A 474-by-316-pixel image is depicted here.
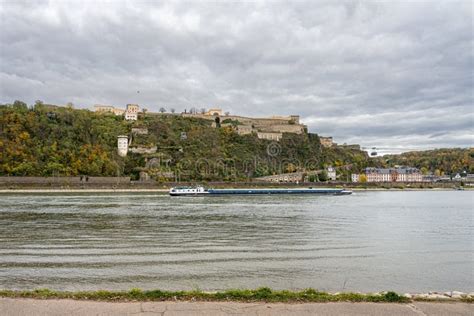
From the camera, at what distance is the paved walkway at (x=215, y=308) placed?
5.59m

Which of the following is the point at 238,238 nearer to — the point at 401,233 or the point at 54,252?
the point at 54,252

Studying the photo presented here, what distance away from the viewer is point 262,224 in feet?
76.0

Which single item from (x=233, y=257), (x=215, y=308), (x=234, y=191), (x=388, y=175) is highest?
(x=388, y=175)

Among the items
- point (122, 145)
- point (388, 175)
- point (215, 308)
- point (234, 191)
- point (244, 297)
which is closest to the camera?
point (215, 308)

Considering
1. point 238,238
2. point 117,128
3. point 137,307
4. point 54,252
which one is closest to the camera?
point 137,307

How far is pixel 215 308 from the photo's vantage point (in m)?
5.83

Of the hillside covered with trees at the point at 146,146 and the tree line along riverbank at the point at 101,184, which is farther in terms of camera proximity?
the hillside covered with trees at the point at 146,146

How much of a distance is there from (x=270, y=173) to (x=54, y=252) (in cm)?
8951

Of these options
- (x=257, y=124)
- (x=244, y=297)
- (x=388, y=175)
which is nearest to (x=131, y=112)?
(x=257, y=124)

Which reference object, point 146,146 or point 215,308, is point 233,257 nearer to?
point 215,308

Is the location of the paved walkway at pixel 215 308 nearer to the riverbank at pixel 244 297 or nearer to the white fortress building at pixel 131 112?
the riverbank at pixel 244 297

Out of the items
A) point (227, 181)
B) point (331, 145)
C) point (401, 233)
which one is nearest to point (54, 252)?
point (401, 233)

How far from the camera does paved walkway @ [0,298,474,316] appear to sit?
5586 mm

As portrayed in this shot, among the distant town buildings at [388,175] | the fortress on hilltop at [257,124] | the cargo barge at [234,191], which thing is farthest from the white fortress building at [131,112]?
the distant town buildings at [388,175]
